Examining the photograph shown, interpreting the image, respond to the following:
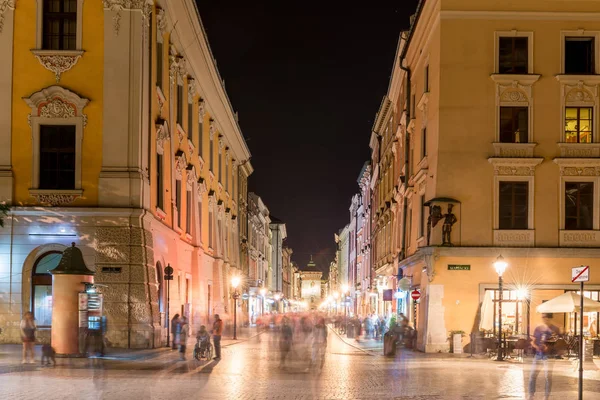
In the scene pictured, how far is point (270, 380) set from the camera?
21453 millimetres

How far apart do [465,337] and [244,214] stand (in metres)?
45.8

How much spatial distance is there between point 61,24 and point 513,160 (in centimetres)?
1790

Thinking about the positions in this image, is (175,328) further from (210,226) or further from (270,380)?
(210,226)

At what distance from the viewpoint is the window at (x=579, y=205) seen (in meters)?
33.8

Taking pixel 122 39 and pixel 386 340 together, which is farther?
pixel 386 340

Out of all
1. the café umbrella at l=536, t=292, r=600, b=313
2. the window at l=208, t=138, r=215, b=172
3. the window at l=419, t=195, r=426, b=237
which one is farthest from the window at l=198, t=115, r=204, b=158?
the café umbrella at l=536, t=292, r=600, b=313

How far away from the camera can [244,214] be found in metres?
77.3

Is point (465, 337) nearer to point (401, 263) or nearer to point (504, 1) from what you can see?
point (401, 263)

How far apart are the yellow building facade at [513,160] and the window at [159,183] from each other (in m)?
10.8

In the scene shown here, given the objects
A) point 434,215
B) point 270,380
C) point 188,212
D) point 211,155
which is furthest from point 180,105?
point 270,380

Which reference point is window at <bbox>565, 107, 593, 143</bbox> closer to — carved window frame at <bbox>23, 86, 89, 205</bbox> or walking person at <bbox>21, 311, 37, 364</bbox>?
carved window frame at <bbox>23, 86, 89, 205</bbox>

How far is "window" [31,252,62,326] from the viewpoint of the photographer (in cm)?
2983

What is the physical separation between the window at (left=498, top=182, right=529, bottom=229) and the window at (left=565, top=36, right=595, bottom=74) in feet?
16.7

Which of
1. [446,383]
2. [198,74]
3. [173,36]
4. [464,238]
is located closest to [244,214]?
[198,74]
